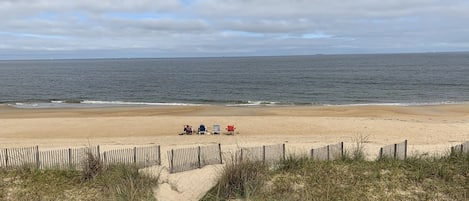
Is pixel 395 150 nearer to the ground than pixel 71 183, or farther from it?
farther from it

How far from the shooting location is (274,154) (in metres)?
17.7

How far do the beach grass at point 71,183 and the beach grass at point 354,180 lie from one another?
2.39m

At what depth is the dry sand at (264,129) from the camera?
85.3 feet

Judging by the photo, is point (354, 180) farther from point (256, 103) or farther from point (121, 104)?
point (121, 104)

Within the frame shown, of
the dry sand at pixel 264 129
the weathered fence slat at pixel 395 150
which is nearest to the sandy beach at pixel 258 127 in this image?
the dry sand at pixel 264 129

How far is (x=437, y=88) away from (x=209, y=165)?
2180 inches

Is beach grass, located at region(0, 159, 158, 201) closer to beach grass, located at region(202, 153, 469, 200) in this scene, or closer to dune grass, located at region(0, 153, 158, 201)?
dune grass, located at region(0, 153, 158, 201)

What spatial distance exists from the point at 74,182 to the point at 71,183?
0.31 feet

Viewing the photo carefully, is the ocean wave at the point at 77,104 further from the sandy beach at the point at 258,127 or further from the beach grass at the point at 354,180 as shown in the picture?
the beach grass at the point at 354,180

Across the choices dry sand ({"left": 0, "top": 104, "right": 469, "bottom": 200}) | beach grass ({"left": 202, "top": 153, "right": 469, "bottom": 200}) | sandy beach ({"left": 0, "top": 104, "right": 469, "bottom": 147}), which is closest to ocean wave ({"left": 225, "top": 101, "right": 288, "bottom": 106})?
dry sand ({"left": 0, "top": 104, "right": 469, "bottom": 200})

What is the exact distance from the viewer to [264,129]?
31234mm

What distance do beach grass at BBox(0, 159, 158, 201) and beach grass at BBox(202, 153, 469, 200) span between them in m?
2.39

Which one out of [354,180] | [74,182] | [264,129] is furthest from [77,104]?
[354,180]

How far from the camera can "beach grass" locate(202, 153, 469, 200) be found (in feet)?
39.1
